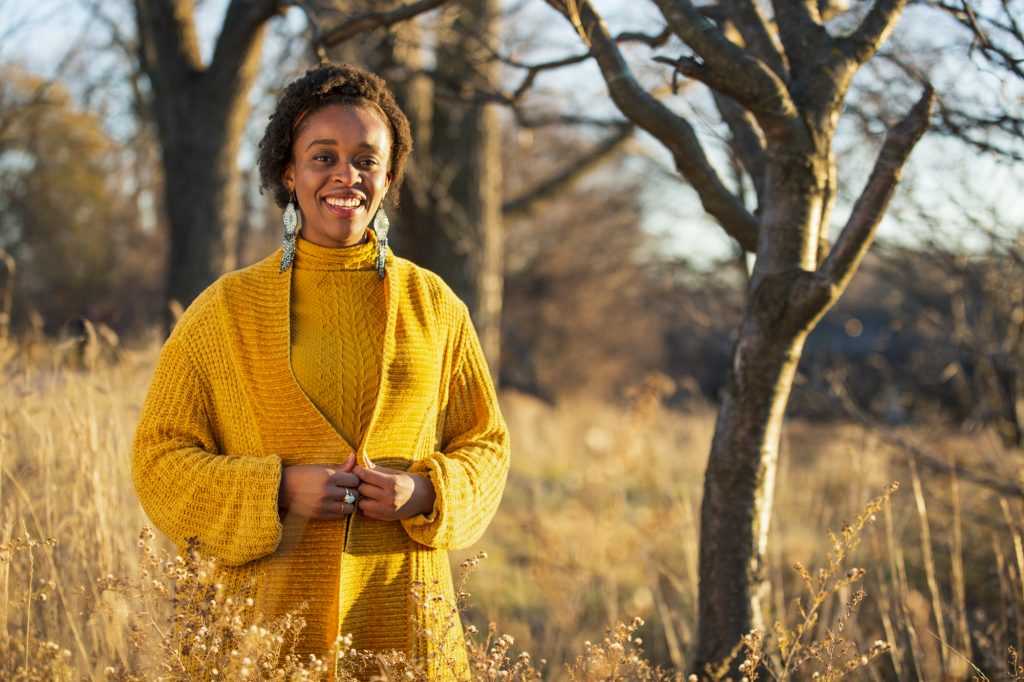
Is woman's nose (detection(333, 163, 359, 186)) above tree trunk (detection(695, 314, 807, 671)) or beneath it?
above

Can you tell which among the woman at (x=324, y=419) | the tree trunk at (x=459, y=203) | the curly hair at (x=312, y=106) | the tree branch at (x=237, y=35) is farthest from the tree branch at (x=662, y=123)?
the tree trunk at (x=459, y=203)

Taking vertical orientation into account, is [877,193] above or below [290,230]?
above

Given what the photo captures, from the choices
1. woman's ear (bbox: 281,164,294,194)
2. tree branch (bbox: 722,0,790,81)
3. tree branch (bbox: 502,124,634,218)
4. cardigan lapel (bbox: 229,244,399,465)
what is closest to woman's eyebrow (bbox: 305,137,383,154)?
woman's ear (bbox: 281,164,294,194)

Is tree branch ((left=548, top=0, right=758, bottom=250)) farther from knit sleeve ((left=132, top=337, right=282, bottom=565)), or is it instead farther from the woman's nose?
knit sleeve ((left=132, top=337, right=282, bottom=565))

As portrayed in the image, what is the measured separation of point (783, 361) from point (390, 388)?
1247mm

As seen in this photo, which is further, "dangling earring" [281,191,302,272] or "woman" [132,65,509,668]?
"dangling earring" [281,191,302,272]

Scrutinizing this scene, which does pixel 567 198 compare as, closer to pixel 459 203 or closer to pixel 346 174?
pixel 459 203

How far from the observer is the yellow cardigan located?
6.49ft

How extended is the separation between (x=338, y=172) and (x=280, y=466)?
0.67 meters

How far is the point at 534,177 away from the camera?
659 inches

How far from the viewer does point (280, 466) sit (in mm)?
1971

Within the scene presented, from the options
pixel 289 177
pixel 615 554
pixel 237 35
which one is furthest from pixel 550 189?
pixel 289 177

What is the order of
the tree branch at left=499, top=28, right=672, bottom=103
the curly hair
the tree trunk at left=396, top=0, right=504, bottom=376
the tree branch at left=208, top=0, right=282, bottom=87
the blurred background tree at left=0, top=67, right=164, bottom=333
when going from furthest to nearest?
the blurred background tree at left=0, top=67, right=164, bottom=333
the tree trunk at left=396, top=0, right=504, bottom=376
the tree branch at left=208, top=0, right=282, bottom=87
the tree branch at left=499, top=28, right=672, bottom=103
the curly hair

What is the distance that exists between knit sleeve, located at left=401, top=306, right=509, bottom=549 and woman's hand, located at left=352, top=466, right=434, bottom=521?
0.15ft
